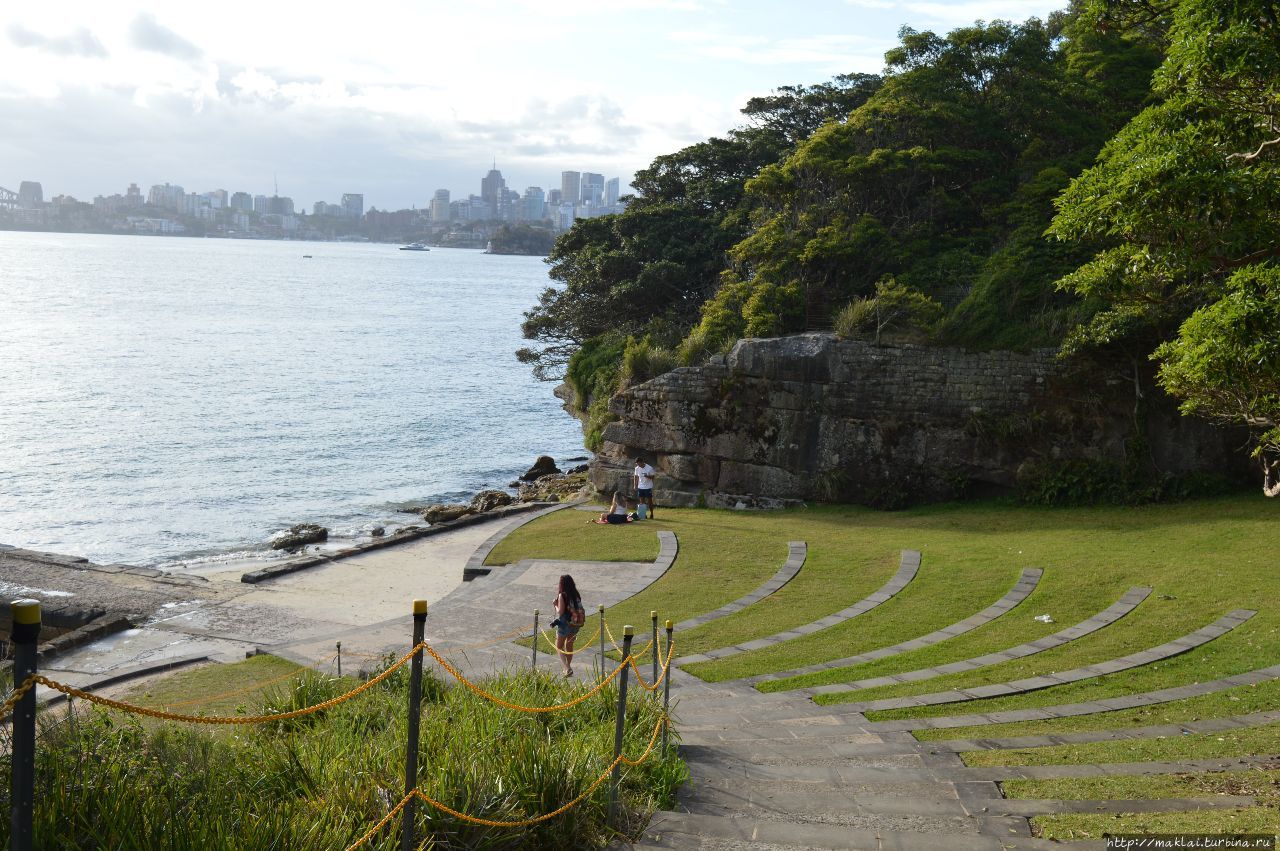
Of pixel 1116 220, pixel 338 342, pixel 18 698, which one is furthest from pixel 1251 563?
pixel 338 342

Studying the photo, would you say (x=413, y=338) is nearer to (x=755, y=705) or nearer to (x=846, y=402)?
(x=846, y=402)

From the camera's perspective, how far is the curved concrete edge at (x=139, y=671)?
43.5ft

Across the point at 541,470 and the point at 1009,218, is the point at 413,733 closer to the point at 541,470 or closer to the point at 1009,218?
the point at 1009,218

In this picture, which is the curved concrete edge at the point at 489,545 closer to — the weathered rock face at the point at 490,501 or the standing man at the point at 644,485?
the standing man at the point at 644,485

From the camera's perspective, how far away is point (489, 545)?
2089cm

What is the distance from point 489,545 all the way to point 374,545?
152 inches

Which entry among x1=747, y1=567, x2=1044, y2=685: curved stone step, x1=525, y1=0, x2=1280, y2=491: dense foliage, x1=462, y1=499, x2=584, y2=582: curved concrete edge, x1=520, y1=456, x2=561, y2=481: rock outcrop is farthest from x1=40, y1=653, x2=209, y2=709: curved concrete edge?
x1=520, y1=456, x2=561, y2=481: rock outcrop

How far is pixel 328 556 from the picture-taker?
2220 cm

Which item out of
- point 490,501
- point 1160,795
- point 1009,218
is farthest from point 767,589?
point 490,501

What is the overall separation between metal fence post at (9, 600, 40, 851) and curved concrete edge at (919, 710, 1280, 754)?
7.46 meters

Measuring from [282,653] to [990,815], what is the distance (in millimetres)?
10145

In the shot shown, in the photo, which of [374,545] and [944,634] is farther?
[374,545]

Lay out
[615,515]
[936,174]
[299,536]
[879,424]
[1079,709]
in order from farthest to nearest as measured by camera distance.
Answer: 1. [299,536]
2. [936,174]
3. [879,424]
4. [615,515]
5. [1079,709]

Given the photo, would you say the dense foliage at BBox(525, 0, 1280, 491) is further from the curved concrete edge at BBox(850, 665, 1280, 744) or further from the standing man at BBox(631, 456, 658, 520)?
the standing man at BBox(631, 456, 658, 520)
